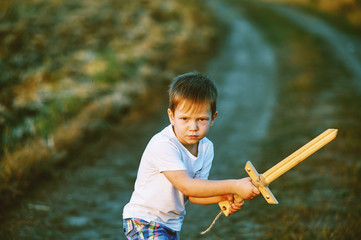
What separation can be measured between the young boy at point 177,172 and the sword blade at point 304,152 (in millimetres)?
182

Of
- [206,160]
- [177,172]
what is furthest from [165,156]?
[206,160]

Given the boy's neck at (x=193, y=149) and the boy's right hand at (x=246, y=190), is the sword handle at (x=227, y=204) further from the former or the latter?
the boy's neck at (x=193, y=149)

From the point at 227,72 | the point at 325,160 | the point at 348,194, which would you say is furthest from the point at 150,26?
the point at 348,194

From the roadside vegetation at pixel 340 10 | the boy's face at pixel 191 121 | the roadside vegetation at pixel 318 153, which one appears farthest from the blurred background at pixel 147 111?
the boy's face at pixel 191 121

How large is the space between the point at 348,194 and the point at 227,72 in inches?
299

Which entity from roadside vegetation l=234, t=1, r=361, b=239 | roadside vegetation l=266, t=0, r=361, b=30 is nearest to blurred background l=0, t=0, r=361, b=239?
roadside vegetation l=234, t=1, r=361, b=239

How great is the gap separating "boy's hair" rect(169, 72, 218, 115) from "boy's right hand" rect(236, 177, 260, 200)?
0.49m

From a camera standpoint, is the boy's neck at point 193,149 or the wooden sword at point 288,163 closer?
the wooden sword at point 288,163

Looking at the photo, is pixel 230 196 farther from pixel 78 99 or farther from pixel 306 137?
pixel 78 99

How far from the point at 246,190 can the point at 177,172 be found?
1.28 ft

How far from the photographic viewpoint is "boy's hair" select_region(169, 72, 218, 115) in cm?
211

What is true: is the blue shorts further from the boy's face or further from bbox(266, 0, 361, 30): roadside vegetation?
bbox(266, 0, 361, 30): roadside vegetation

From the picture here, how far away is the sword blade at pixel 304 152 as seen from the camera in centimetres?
179

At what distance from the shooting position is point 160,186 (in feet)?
7.23
